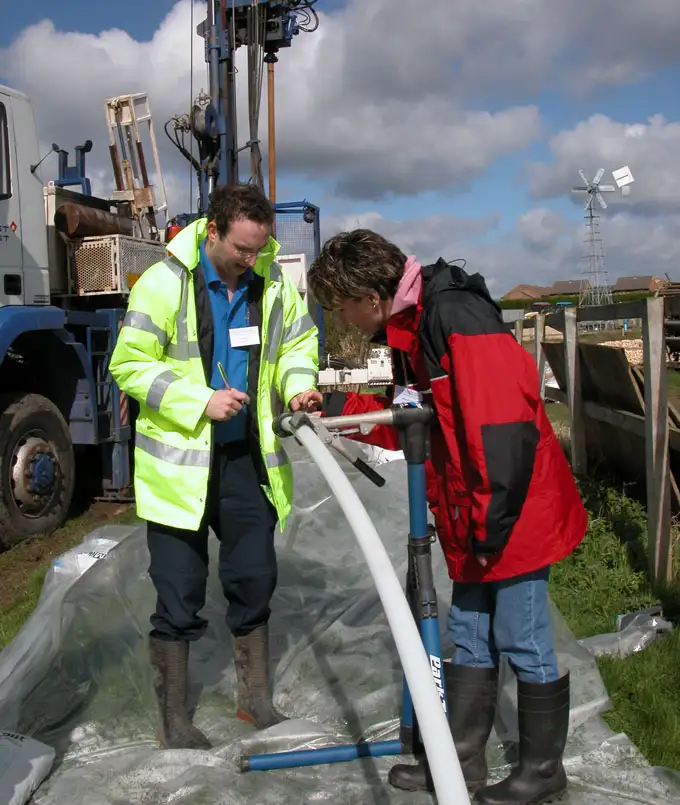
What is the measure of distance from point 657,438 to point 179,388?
2.47 metres

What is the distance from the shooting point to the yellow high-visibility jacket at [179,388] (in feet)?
9.18

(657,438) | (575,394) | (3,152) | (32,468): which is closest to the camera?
(657,438)

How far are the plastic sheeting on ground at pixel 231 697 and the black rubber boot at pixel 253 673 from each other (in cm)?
7

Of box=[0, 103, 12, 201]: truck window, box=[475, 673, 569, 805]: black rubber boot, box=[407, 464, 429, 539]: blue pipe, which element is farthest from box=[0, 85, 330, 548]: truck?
box=[475, 673, 569, 805]: black rubber boot

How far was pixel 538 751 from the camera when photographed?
252 cm

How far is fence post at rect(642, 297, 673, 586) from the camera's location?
4.02 m

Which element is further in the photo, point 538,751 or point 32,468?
point 32,468

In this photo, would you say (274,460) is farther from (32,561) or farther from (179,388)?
(32,561)

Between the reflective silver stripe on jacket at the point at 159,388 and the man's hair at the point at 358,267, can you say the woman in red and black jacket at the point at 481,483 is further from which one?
the reflective silver stripe on jacket at the point at 159,388

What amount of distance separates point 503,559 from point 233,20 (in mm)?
8645

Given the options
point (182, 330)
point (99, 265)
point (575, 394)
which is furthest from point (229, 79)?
point (182, 330)

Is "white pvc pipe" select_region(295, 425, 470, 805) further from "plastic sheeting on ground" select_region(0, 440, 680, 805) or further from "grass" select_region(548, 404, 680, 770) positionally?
"grass" select_region(548, 404, 680, 770)

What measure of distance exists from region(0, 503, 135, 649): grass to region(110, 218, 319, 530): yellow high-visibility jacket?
1527 millimetres

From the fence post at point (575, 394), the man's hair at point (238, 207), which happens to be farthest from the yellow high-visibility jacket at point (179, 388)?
the fence post at point (575, 394)
